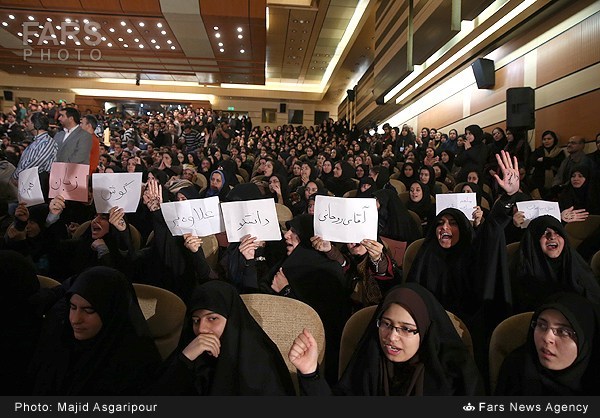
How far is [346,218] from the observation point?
8.49 ft

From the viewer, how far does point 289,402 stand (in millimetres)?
1474

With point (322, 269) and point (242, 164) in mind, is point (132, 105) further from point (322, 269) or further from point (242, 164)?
point (322, 269)

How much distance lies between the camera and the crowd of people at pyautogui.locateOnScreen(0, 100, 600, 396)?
1.67m

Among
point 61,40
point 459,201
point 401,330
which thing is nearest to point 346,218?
point 401,330

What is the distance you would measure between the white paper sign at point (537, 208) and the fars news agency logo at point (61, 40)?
1400 cm

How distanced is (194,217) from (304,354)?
63.9 inches

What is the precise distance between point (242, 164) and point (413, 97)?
8.15 meters

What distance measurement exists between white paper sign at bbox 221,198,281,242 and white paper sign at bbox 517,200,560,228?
6.48 feet

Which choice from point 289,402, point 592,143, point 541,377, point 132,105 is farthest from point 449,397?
point 132,105

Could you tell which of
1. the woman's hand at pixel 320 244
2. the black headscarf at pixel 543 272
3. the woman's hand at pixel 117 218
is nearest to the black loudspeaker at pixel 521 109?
the black headscarf at pixel 543 272

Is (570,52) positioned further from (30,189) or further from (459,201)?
(30,189)

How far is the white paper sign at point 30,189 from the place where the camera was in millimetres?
3324

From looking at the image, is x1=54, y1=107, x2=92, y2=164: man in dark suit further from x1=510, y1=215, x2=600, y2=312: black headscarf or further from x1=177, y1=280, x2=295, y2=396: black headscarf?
x1=510, y1=215, x2=600, y2=312: black headscarf

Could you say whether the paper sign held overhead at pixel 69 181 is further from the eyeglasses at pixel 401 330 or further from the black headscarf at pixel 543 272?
the black headscarf at pixel 543 272
